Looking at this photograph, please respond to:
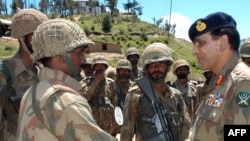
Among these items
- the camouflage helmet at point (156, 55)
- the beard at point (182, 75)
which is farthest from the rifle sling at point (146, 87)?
the beard at point (182, 75)

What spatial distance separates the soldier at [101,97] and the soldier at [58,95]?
16.4 feet

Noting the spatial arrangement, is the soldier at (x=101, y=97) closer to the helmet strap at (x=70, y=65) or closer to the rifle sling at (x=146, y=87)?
the rifle sling at (x=146, y=87)

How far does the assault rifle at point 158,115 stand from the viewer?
4.62 m

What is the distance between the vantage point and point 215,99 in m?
2.90

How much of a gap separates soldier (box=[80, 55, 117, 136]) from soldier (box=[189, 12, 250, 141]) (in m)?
4.76

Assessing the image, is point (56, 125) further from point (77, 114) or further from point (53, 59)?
point (53, 59)

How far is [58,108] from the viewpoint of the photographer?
2.43 metres

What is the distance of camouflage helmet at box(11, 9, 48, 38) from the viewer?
427 cm

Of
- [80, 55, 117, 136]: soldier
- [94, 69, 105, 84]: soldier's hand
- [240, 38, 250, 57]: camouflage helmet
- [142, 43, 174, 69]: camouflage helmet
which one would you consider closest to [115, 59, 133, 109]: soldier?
[80, 55, 117, 136]: soldier

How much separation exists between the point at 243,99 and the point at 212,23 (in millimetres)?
608

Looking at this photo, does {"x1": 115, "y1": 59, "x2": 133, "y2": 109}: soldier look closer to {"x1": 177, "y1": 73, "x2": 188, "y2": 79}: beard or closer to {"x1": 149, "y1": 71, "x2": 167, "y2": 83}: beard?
{"x1": 177, "y1": 73, "x2": 188, "y2": 79}: beard

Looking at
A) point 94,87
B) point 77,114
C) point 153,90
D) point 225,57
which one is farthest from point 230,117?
point 94,87

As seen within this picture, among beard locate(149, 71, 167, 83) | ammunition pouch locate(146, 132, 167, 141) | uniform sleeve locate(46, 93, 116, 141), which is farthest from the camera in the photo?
beard locate(149, 71, 167, 83)

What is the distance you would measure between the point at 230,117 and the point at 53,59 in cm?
117
